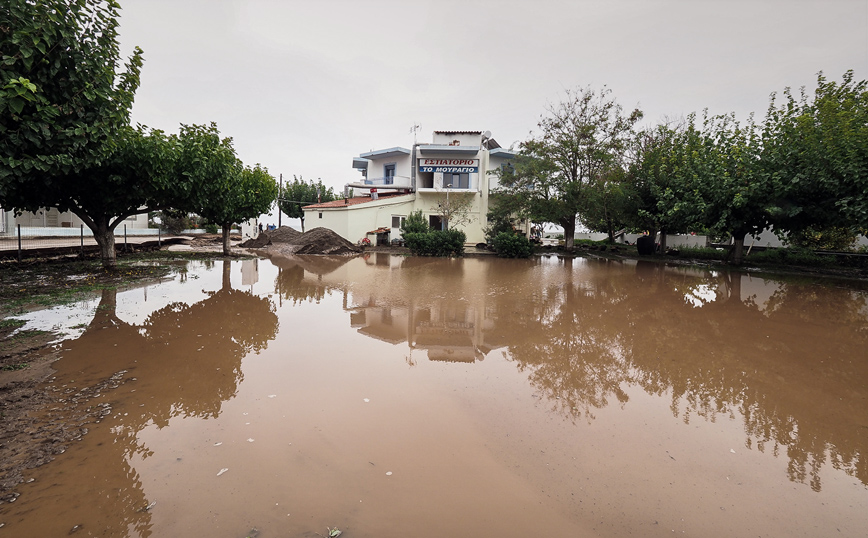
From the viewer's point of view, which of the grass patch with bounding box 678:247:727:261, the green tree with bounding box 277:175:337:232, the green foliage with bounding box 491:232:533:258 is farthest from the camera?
the green tree with bounding box 277:175:337:232

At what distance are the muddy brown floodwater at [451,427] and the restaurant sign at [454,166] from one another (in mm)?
24279

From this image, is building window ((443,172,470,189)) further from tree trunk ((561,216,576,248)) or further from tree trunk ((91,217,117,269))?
tree trunk ((91,217,117,269))

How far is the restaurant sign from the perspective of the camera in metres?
30.5

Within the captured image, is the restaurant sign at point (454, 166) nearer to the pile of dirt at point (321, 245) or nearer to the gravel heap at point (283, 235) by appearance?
the pile of dirt at point (321, 245)

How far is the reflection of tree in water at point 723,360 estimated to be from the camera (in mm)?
3699

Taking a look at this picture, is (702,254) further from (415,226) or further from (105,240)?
(105,240)

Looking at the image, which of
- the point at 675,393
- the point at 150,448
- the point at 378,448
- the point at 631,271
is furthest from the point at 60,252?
the point at 631,271

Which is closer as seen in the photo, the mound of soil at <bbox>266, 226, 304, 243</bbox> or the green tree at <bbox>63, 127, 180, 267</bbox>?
the green tree at <bbox>63, 127, 180, 267</bbox>

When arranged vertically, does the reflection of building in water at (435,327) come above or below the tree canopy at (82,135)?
below

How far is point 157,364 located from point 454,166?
27.9m

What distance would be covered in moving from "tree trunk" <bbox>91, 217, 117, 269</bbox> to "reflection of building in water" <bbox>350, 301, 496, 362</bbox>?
10622 millimetres

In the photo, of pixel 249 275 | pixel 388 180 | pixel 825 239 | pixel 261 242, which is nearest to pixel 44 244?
pixel 249 275

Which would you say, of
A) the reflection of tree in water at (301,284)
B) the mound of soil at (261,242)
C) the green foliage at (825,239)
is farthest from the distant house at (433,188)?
the green foliage at (825,239)

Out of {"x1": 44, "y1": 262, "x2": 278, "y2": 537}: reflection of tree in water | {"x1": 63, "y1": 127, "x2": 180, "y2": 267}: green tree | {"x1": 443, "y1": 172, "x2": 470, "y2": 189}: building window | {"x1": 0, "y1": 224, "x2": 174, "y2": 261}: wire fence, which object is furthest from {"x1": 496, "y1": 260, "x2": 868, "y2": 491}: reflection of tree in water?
{"x1": 443, "y1": 172, "x2": 470, "y2": 189}: building window
